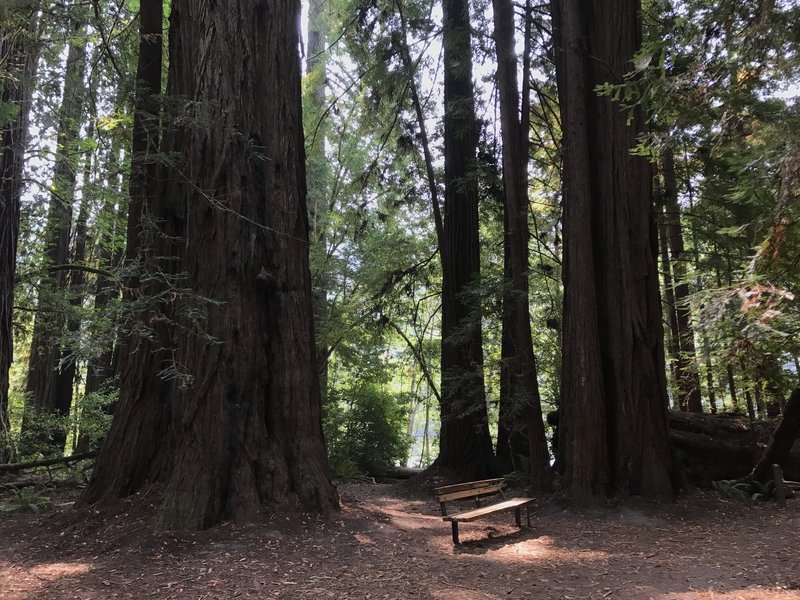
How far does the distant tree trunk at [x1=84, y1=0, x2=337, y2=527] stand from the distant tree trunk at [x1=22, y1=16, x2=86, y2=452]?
1.37 meters

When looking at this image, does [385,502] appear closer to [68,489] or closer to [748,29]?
[68,489]

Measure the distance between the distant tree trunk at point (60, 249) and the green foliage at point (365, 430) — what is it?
5.65m

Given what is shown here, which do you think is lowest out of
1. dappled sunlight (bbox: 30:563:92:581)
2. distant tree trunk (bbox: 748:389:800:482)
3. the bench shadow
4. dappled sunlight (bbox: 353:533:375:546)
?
the bench shadow

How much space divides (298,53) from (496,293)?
15.0 feet

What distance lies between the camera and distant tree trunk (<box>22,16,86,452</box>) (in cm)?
772

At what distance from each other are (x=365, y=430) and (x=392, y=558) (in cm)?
849

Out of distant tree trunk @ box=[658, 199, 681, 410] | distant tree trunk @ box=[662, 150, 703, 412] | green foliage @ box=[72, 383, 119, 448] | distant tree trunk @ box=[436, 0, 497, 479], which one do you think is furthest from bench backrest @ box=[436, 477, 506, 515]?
green foliage @ box=[72, 383, 119, 448]

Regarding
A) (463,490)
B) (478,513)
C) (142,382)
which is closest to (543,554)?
(478,513)

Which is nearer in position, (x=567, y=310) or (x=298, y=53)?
(x=298, y=53)

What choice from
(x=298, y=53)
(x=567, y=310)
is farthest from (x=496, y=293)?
(x=298, y=53)

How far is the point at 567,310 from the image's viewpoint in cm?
837

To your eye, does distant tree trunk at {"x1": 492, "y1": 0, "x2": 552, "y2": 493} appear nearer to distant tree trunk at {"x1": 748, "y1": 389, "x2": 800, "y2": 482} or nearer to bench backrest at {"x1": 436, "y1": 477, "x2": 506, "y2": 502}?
bench backrest at {"x1": 436, "y1": 477, "x2": 506, "y2": 502}

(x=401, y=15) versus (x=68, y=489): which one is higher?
(x=401, y=15)

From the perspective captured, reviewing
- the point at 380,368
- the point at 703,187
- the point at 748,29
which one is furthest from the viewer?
the point at 380,368
